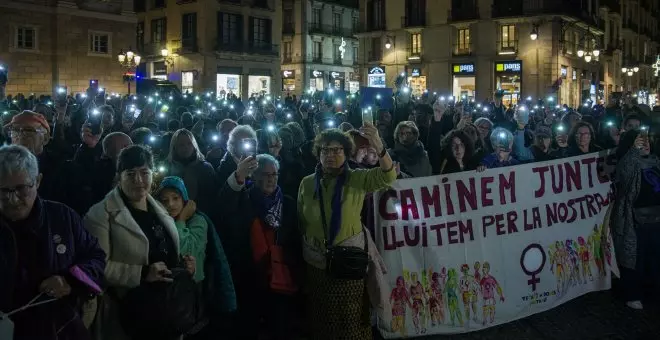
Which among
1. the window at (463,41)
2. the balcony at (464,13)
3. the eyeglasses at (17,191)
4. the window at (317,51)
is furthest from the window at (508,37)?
the eyeglasses at (17,191)

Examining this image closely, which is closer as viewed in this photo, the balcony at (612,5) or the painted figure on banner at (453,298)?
the painted figure on banner at (453,298)

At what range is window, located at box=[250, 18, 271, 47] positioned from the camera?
48312 millimetres

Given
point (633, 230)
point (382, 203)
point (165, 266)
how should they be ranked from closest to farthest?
1. point (165, 266)
2. point (382, 203)
3. point (633, 230)

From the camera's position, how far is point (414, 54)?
4519cm

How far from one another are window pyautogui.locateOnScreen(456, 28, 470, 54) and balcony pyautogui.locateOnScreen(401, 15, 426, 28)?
8.91 ft

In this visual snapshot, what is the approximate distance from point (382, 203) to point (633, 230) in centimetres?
282

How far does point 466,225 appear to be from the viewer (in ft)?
18.8

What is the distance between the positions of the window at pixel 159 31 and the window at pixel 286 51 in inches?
524

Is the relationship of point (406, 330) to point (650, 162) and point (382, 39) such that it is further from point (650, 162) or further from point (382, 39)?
point (382, 39)

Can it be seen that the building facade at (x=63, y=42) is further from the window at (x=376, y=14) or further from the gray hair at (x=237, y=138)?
the gray hair at (x=237, y=138)

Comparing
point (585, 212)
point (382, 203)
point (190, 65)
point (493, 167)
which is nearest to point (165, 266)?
point (382, 203)

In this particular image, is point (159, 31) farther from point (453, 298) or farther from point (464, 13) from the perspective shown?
point (453, 298)

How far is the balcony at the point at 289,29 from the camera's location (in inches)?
2293

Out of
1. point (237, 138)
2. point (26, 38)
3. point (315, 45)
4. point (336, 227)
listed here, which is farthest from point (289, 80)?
point (336, 227)
